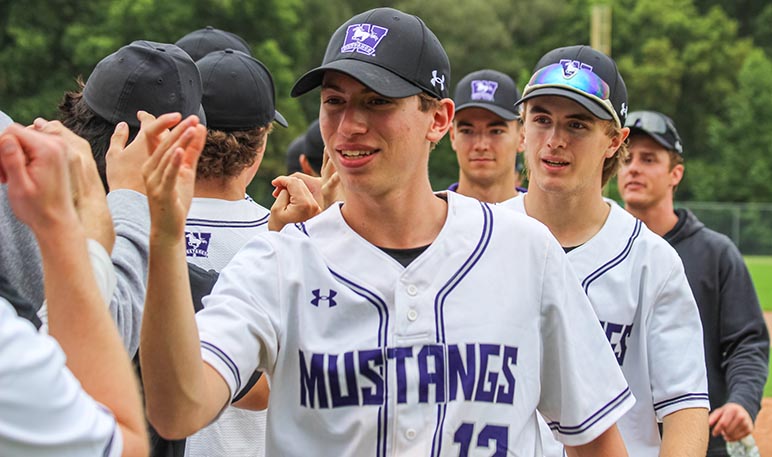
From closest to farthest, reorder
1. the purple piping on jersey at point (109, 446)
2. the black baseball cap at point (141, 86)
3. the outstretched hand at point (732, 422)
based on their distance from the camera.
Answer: the purple piping on jersey at point (109, 446) → the black baseball cap at point (141, 86) → the outstretched hand at point (732, 422)

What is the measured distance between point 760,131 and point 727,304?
4291 cm

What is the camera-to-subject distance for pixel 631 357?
3641 mm

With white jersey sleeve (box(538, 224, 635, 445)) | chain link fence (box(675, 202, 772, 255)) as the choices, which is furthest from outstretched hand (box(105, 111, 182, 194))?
chain link fence (box(675, 202, 772, 255))

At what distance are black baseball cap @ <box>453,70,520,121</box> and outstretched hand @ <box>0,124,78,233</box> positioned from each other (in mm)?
4585

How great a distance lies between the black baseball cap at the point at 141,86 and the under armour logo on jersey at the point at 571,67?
1.55 m

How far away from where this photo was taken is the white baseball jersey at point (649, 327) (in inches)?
140

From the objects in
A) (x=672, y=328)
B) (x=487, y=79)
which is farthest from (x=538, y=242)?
(x=487, y=79)

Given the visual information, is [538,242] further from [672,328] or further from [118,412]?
[118,412]

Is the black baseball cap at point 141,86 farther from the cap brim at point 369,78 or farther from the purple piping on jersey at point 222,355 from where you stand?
the purple piping on jersey at point 222,355

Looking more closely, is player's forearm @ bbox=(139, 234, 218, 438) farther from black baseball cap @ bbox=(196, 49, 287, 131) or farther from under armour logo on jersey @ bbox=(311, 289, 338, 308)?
black baseball cap @ bbox=(196, 49, 287, 131)

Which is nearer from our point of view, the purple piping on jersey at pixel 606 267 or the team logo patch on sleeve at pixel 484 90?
the purple piping on jersey at pixel 606 267

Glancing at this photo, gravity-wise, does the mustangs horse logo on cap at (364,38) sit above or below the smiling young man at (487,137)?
above

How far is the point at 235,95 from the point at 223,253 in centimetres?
67

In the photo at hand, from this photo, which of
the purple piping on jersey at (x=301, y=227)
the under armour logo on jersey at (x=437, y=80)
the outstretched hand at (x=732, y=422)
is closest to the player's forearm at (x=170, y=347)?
the purple piping on jersey at (x=301, y=227)
